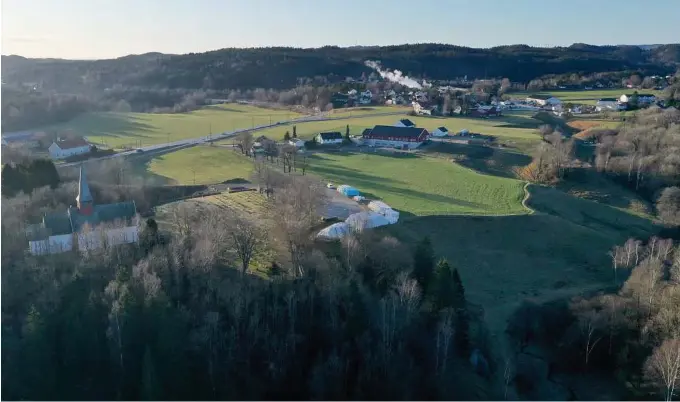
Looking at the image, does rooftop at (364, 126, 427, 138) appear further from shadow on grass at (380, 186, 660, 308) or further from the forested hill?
the forested hill

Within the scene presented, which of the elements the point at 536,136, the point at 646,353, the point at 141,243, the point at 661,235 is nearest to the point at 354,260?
the point at 141,243

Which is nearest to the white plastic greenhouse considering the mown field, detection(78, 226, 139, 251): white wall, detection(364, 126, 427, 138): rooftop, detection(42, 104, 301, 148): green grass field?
detection(78, 226, 139, 251): white wall

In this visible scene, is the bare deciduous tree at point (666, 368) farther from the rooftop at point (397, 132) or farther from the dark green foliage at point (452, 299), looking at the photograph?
the rooftop at point (397, 132)

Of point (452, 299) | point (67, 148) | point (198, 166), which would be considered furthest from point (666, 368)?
point (67, 148)

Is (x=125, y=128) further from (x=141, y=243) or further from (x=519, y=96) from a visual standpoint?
(x=519, y=96)

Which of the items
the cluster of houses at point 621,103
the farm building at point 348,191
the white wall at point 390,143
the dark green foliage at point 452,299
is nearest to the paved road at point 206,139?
the white wall at point 390,143

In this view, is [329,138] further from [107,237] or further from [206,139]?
[107,237]
